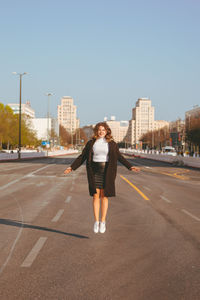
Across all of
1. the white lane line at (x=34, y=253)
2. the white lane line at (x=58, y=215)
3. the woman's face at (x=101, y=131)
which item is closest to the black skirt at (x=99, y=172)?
the woman's face at (x=101, y=131)

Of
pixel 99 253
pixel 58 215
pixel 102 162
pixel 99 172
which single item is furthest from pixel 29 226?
pixel 99 253

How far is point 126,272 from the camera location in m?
5.11

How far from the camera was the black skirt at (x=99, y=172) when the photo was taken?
23.0 ft

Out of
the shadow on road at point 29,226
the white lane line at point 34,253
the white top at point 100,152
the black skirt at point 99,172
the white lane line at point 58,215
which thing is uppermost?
the white top at point 100,152

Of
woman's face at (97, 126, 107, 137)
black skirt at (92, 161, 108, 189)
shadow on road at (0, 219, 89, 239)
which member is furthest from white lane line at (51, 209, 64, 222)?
woman's face at (97, 126, 107, 137)

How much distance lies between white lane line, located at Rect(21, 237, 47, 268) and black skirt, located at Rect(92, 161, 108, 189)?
134cm

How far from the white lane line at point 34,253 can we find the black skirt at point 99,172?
1.34 metres

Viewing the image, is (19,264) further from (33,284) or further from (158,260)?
(158,260)

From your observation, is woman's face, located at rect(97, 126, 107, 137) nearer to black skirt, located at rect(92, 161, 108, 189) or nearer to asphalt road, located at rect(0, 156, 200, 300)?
black skirt, located at rect(92, 161, 108, 189)

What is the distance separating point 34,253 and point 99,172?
5.94 ft

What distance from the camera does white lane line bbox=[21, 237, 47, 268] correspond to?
18.0 ft

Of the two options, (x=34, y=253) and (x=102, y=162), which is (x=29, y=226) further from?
(x=102, y=162)

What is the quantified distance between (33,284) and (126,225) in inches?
156

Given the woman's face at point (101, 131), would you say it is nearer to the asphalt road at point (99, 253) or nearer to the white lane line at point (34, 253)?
the asphalt road at point (99, 253)
